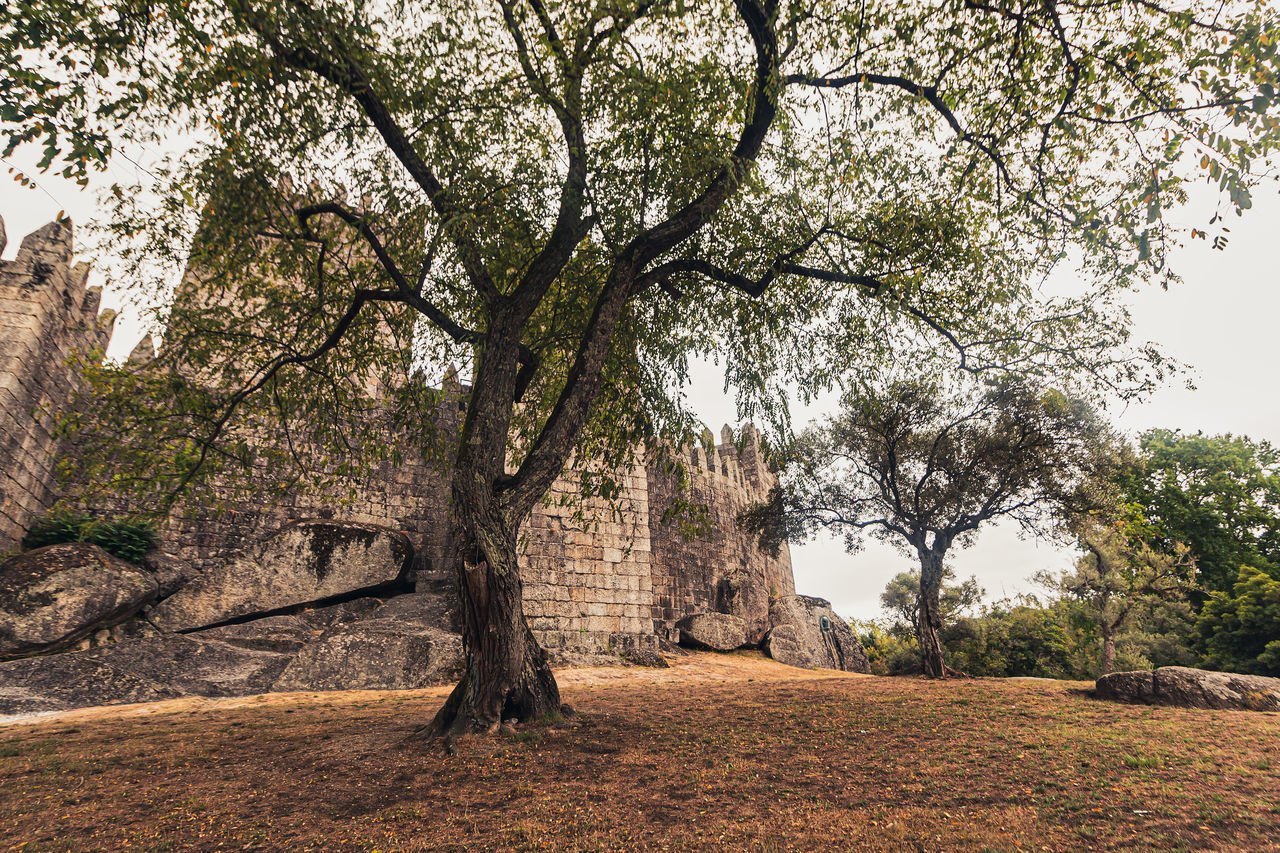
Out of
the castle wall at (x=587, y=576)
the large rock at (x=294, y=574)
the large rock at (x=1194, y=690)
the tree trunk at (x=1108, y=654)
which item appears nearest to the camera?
the large rock at (x=1194, y=690)

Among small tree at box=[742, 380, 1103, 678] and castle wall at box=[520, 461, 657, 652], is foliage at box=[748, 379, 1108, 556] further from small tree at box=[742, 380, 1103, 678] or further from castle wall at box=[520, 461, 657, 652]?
castle wall at box=[520, 461, 657, 652]

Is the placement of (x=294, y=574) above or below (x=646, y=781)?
above

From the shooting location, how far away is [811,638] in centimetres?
1972

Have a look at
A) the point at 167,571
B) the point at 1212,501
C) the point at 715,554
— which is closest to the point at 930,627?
the point at 715,554

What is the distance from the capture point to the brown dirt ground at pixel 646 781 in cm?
379

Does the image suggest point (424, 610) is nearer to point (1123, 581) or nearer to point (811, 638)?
point (811, 638)

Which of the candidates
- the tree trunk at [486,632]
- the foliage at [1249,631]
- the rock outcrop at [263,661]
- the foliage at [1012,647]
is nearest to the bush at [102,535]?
the rock outcrop at [263,661]

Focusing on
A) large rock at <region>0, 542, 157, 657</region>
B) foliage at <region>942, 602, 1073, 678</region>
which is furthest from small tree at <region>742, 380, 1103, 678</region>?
large rock at <region>0, 542, 157, 657</region>

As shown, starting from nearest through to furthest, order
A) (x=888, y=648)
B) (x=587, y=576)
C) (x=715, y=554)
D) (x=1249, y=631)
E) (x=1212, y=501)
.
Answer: (x=587, y=576) < (x=1249, y=631) < (x=715, y=554) < (x=1212, y=501) < (x=888, y=648)

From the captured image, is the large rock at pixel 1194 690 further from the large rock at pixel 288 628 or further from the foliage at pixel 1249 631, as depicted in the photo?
the large rock at pixel 288 628

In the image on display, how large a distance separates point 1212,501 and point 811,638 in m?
18.7

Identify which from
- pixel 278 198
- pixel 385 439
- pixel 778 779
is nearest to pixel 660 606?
pixel 385 439

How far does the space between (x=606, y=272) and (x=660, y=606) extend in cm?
1234

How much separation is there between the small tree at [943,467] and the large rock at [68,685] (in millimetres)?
11592
